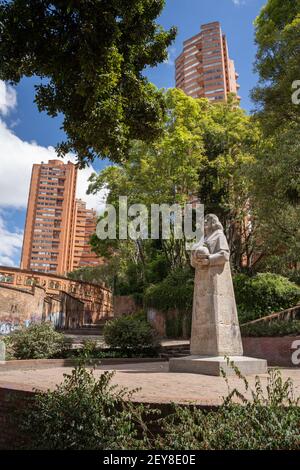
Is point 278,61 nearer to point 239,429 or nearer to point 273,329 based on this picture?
point 273,329

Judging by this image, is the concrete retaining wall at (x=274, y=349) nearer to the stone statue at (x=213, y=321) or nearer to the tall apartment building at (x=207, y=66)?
the stone statue at (x=213, y=321)

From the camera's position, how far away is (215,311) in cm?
730

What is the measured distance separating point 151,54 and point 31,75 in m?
2.62

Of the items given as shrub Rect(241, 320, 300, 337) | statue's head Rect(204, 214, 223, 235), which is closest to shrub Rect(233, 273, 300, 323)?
shrub Rect(241, 320, 300, 337)

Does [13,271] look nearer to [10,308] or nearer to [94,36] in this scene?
[10,308]

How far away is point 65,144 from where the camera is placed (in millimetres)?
8664

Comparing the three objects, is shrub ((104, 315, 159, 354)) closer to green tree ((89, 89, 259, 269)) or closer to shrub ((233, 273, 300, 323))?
shrub ((233, 273, 300, 323))

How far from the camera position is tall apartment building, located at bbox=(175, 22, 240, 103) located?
79.6 meters

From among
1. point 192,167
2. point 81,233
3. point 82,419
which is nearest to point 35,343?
point 82,419

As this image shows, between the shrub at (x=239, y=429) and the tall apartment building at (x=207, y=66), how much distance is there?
7984 cm

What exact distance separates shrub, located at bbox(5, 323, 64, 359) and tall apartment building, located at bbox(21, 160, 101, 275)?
102m

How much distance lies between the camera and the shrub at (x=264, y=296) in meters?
15.7

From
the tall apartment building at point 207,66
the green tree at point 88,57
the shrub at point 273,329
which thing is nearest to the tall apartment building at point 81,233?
the tall apartment building at point 207,66

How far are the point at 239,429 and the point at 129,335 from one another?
9.33 m
